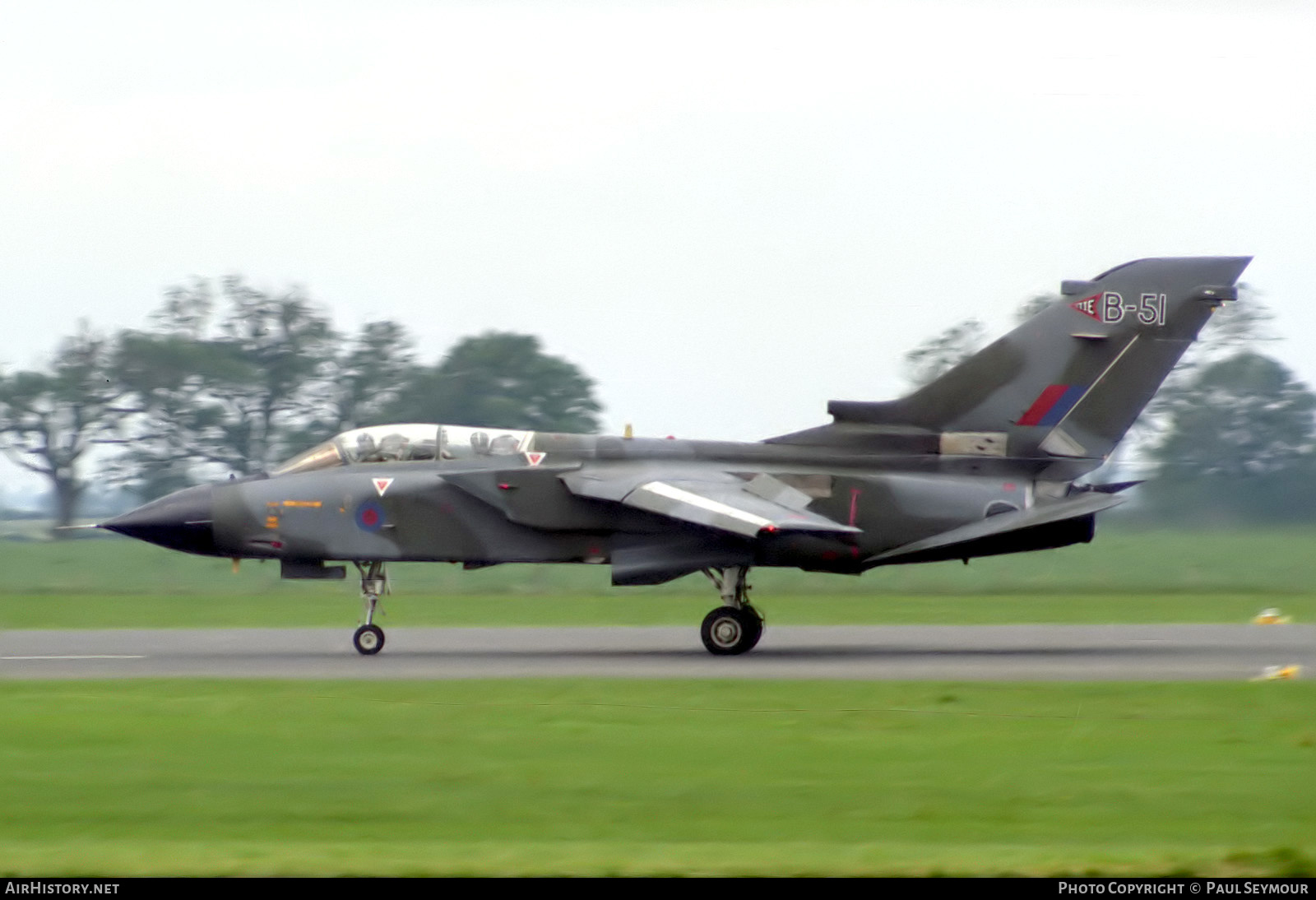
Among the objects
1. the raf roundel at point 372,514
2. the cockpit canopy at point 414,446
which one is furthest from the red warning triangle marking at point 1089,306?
the raf roundel at point 372,514

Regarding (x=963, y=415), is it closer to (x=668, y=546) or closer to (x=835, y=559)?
(x=835, y=559)

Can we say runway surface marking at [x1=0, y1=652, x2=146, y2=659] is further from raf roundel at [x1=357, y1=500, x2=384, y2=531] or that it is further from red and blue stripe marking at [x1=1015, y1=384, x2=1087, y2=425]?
red and blue stripe marking at [x1=1015, y1=384, x2=1087, y2=425]

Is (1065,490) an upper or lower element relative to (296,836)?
upper

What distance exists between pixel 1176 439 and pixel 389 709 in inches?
1029

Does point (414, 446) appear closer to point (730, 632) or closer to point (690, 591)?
point (730, 632)

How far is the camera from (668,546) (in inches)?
724

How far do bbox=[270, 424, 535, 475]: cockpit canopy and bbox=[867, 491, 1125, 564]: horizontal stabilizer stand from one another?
454cm

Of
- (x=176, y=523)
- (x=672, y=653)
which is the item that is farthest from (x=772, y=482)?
(x=176, y=523)

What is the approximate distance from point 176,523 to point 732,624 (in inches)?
257

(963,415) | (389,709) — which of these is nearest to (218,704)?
(389,709)

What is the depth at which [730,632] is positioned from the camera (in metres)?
18.0

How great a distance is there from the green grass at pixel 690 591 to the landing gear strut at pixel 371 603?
421cm

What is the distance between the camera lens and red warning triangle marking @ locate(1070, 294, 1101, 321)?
19.0 m
